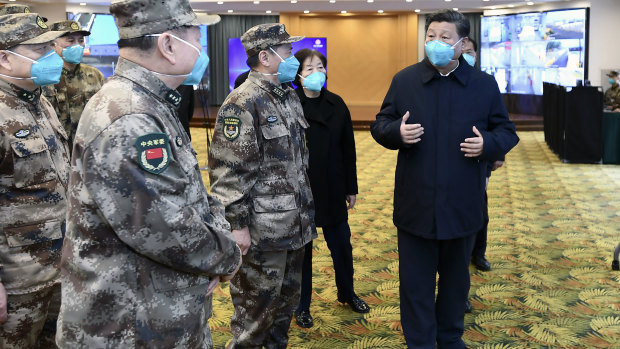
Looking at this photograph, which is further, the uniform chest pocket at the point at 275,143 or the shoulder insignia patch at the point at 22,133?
the uniform chest pocket at the point at 275,143

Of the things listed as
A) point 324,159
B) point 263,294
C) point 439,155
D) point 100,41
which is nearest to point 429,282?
point 439,155

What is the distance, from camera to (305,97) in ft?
11.8

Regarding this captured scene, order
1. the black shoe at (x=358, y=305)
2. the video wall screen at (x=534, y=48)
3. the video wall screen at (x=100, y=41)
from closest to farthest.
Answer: the black shoe at (x=358, y=305) < the video wall screen at (x=534, y=48) < the video wall screen at (x=100, y=41)

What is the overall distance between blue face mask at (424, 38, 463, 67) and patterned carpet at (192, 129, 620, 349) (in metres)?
1.52

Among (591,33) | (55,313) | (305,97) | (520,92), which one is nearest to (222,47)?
(520,92)

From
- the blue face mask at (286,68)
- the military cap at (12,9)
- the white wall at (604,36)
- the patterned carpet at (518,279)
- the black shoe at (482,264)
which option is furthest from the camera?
the white wall at (604,36)

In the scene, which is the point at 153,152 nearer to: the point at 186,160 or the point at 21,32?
the point at 186,160

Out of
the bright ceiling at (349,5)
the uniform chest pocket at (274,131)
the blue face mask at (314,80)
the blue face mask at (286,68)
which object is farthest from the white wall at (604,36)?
the uniform chest pocket at (274,131)

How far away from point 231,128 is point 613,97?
8.59 meters

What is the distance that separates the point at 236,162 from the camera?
8.60 feet

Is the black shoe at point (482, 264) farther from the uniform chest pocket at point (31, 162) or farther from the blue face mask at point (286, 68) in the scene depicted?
the uniform chest pocket at point (31, 162)

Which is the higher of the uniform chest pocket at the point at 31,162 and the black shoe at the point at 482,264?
the uniform chest pocket at the point at 31,162

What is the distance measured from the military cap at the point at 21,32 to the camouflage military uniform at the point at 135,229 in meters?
1.04

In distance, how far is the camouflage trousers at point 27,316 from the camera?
7.72ft
